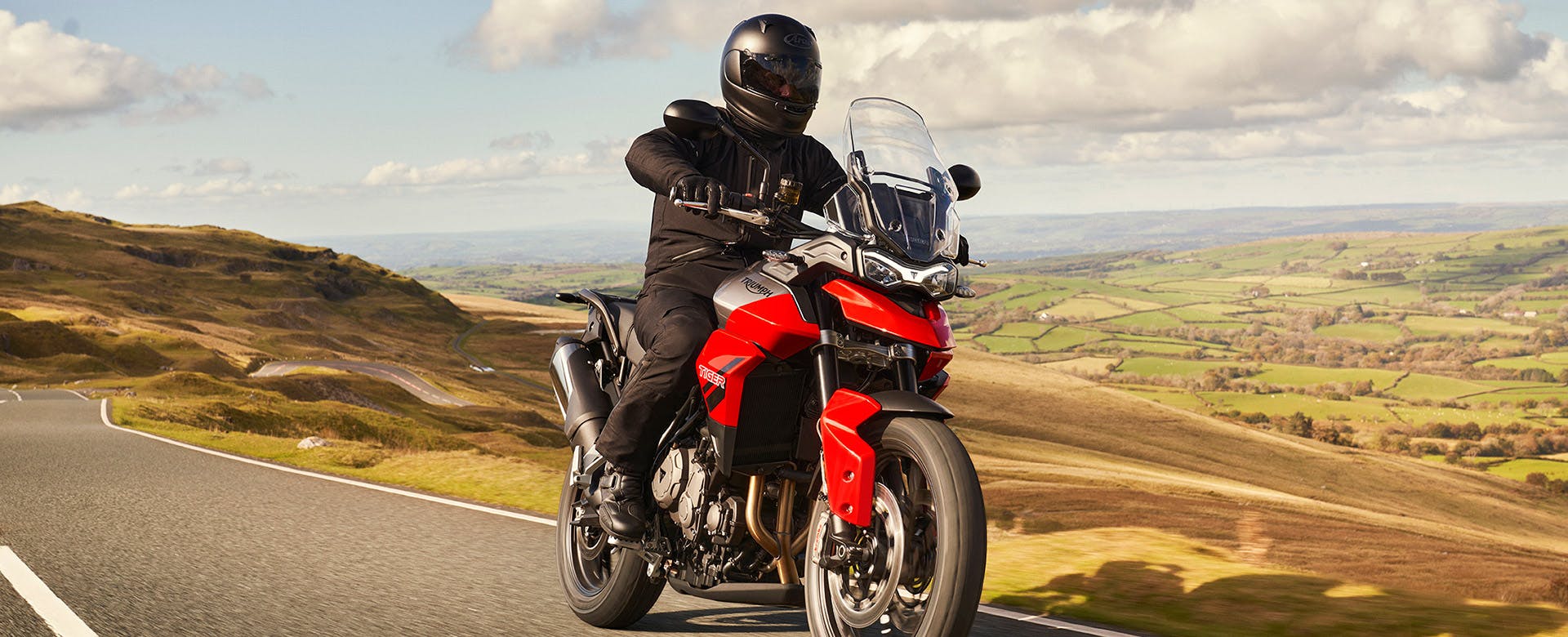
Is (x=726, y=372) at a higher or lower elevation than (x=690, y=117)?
lower

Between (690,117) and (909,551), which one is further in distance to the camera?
(690,117)

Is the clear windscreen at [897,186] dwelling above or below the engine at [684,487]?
above

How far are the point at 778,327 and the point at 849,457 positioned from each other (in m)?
0.65

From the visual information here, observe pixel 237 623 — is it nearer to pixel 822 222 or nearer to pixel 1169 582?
pixel 822 222

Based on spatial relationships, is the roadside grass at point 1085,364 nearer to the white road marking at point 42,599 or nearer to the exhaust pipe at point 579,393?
the exhaust pipe at point 579,393

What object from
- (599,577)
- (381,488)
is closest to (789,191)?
(599,577)

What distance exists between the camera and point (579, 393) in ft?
21.0

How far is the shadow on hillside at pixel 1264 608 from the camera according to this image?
5820mm

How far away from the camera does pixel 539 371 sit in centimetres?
12875

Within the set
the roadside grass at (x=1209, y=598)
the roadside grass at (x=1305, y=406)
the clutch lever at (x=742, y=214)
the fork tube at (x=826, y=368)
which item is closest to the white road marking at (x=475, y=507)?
the roadside grass at (x=1209, y=598)

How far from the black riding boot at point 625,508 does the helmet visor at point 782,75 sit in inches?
79.6

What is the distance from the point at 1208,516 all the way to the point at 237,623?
1154 centimetres

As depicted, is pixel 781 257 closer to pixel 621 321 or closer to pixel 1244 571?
pixel 621 321

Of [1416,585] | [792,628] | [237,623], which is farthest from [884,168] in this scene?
[1416,585]
